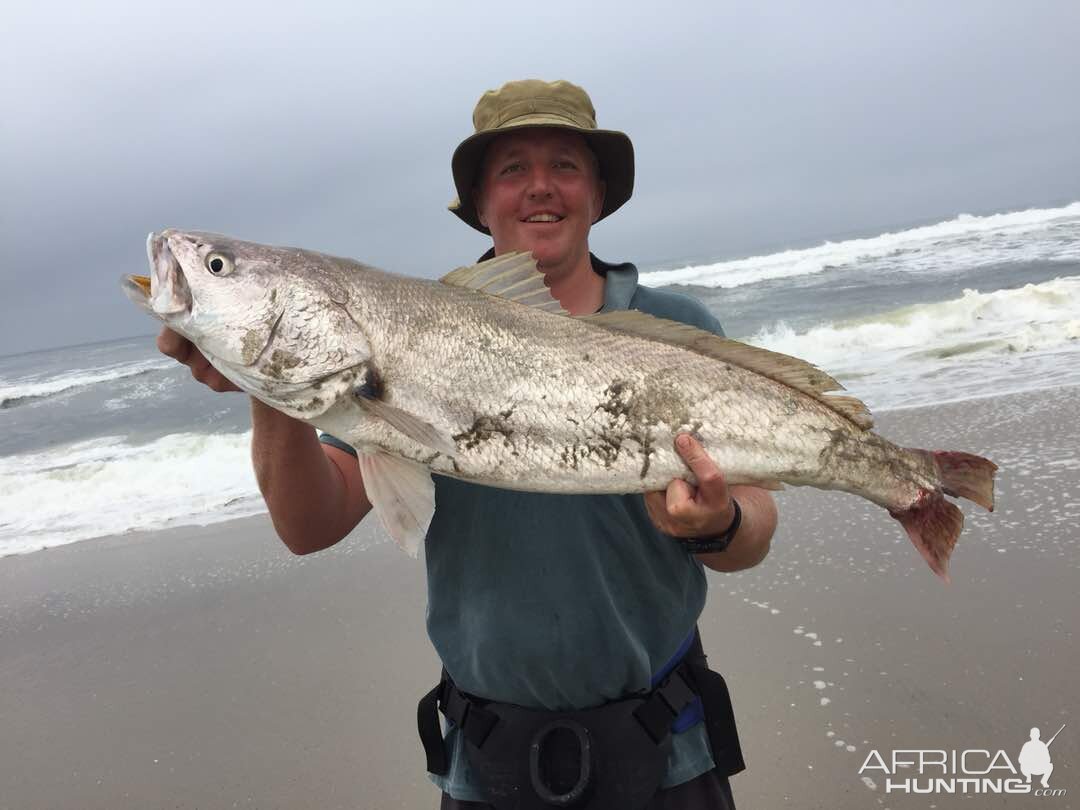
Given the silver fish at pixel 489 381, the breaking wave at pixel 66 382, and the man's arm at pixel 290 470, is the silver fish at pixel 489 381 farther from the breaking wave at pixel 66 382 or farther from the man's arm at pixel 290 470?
the breaking wave at pixel 66 382

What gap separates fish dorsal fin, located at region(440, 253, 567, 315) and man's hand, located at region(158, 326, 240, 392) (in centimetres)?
82

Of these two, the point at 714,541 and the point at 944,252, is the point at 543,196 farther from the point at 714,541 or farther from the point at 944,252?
the point at 944,252

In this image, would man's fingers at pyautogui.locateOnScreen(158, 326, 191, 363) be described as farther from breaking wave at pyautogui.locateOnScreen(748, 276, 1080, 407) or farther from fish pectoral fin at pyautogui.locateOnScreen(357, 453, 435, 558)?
breaking wave at pyautogui.locateOnScreen(748, 276, 1080, 407)

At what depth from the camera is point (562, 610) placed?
91.1 inches

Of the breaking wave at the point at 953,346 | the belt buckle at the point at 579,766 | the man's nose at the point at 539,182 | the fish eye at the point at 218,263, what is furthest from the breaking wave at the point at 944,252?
the fish eye at the point at 218,263

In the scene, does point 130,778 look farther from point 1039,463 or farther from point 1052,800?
point 1039,463

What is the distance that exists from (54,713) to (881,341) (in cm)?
1703

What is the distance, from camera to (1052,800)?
3.42 m

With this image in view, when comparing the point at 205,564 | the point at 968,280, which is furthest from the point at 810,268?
the point at 205,564

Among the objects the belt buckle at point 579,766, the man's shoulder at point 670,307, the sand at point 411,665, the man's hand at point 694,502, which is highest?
the man's shoulder at point 670,307

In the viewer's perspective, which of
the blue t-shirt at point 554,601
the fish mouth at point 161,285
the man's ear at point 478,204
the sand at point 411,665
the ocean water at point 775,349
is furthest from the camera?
the ocean water at point 775,349

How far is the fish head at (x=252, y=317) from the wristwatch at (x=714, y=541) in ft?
4.00

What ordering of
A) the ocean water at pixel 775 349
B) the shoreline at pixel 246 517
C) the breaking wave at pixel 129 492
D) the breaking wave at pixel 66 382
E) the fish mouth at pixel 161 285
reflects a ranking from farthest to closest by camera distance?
the breaking wave at pixel 66 382 → the ocean water at pixel 775 349 → the breaking wave at pixel 129 492 → the shoreline at pixel 246 517 → the fish mouth at pixel 161 285

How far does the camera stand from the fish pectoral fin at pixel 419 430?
2.19m
